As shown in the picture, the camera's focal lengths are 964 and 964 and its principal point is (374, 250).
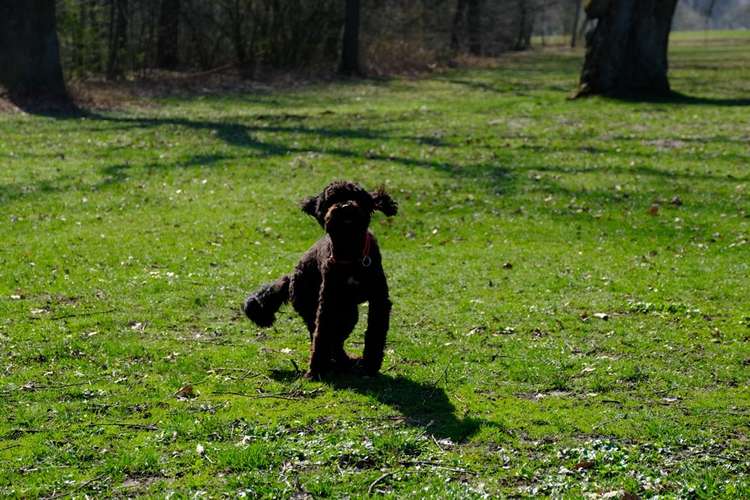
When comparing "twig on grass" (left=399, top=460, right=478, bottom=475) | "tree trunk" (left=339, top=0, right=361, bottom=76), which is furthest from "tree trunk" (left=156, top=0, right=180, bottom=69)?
"twig on grass" (left=399, top=460, right=478, bottom=475)

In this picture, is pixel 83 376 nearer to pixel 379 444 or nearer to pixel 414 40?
pixel 379 444

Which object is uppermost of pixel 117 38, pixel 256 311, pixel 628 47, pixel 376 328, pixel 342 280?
pixel 628 47

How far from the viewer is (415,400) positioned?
304 inches

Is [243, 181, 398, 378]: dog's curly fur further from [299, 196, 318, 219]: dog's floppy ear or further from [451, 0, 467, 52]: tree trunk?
[451, 0, 467, 52]: tree trunk

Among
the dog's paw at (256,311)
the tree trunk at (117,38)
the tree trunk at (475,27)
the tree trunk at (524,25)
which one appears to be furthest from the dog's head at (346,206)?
the tree trunk at (524,25)

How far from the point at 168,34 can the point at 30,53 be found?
10853 mm

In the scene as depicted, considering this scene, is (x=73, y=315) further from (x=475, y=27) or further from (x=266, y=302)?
(x=475, y=27)

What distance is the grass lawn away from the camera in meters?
6.48

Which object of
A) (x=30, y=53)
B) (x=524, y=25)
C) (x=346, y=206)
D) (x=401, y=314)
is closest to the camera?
(x=346, y=206)

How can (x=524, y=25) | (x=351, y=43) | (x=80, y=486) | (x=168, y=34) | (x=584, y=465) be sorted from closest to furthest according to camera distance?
(x=80, y=486) → (x=584, y=465) → (x=168, y=34) → (x=351, y=43) → (x=524, y=25)

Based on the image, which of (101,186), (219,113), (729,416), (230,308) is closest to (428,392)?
(729,416)

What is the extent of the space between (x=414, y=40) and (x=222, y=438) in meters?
44.0

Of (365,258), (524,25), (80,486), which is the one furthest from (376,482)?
(524,25)

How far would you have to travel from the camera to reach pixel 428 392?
7953 mm
